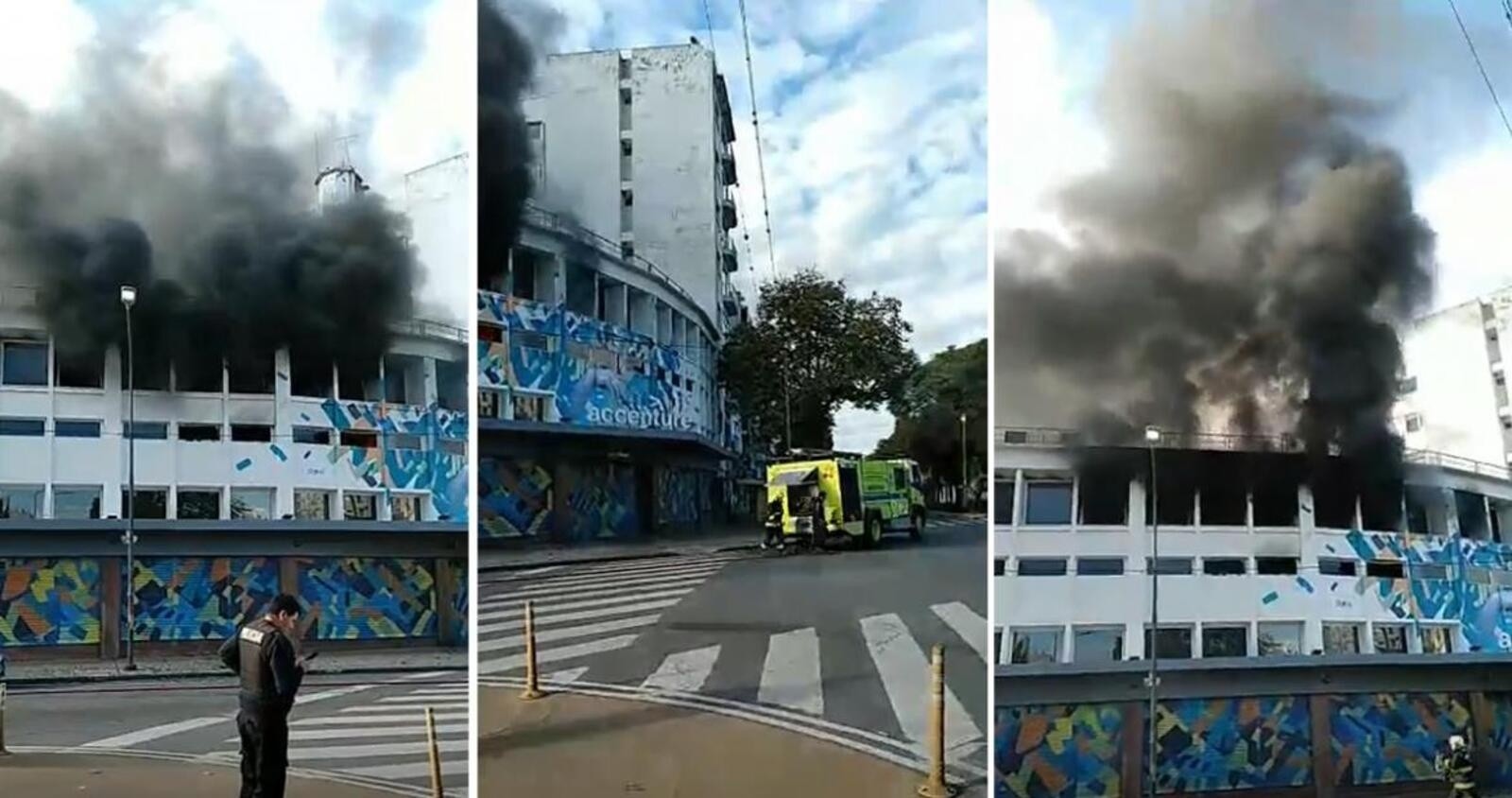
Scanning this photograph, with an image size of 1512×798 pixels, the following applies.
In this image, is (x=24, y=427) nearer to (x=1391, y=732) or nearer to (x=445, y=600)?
(x=445, y=600)

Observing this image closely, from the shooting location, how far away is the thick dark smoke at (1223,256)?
290cm

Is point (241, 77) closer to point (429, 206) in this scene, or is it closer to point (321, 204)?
point (321, 204)

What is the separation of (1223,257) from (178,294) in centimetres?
276

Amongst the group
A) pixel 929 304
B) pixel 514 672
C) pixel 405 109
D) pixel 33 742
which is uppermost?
pixel 405 109

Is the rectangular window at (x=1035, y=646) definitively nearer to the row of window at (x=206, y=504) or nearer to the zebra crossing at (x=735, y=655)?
the zebra crossing at (x=735, y=655)

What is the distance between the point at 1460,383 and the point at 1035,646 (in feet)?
4.90

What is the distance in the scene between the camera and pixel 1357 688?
307cm

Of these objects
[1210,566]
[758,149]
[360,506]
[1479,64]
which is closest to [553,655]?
[360,506]

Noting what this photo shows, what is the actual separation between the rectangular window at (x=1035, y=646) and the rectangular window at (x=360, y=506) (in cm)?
173

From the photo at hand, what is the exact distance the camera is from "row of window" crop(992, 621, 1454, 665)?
2.89 meters

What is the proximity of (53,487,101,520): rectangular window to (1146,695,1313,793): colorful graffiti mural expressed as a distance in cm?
285

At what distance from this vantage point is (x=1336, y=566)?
10.1 ft

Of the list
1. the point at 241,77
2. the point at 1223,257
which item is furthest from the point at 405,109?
the point at 1223,257

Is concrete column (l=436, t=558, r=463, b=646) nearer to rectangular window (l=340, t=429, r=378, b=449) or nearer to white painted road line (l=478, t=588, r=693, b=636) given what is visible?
rectangular window (l=340, t=429, r=378, b=449)
